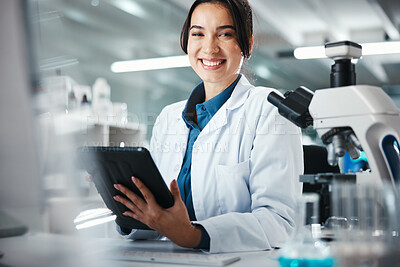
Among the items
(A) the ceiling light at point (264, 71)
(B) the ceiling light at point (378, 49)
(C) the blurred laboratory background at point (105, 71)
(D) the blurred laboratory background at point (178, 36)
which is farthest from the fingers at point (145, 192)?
(A) the ceiling light at point (264, 71)

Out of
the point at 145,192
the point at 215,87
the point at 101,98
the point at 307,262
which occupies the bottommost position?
the point at 307,262

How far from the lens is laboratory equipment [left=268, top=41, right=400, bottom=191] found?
2.92ft

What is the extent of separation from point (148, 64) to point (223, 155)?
5.20m

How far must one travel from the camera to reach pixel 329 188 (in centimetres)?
94

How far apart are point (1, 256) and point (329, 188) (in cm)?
64

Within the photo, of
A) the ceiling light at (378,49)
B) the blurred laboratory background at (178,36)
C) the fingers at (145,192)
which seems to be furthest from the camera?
the ceiling light at (378,49)

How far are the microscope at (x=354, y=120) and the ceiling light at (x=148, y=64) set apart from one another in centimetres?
537

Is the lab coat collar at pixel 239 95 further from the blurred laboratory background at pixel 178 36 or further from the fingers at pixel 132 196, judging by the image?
the blurred laboratory background at pixel 178 36

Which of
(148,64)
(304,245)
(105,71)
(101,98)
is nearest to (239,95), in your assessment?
(304,245)

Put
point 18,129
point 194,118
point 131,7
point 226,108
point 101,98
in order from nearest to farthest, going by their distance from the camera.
Answer: point 18,129 → point 226,108 → point 194,118 → point 101,98 → point 131,7

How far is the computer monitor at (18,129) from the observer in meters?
0.50

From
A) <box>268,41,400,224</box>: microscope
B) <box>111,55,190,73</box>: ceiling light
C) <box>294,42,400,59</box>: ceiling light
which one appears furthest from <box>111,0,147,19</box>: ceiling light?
<box>268,41,400,224</box>: microscope

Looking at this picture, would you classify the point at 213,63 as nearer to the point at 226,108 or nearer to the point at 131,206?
the point at 226,108

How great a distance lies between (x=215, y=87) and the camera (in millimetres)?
1708
